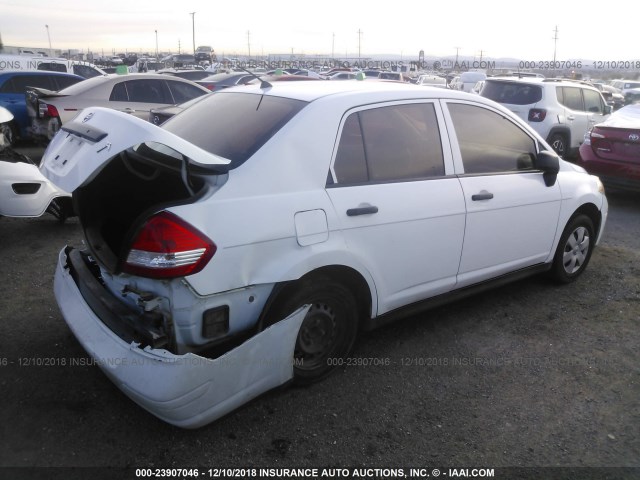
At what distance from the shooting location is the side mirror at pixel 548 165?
13.3 ft

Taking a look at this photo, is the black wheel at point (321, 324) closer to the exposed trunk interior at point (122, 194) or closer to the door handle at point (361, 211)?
the door handle at point (361, 211)

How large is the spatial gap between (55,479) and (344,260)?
1745 mm

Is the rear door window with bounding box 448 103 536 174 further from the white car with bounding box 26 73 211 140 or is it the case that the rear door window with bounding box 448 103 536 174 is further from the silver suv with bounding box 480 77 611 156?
the silver suv with bounding box 480 77 611 156

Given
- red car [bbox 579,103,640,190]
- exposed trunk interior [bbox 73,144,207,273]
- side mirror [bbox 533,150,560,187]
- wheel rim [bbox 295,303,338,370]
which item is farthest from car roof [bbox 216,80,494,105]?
red car [bbox 579,103,640,190]

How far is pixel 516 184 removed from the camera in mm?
3943

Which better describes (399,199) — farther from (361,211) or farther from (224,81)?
(224,81)

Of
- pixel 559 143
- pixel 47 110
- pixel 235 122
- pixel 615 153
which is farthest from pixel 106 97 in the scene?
pixel 559 143

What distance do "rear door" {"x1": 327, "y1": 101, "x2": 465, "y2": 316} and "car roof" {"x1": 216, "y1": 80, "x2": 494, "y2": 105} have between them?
84 millimetres

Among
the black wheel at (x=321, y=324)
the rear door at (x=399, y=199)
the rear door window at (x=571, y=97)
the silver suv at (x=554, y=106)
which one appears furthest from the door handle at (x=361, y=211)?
the rear door window at (x=571, y=97)

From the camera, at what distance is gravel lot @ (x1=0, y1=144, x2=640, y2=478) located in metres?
2.65

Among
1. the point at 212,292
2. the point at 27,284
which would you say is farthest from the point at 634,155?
the point at 27,284

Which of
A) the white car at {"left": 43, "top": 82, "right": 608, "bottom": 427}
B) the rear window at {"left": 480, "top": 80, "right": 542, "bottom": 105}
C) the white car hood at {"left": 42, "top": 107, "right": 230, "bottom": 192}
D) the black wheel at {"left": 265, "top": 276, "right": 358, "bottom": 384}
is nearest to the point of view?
the white car hood at {"left": 42, "top": 107, "right": 230, "bottom": 192}

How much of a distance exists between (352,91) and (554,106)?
28.3 feet

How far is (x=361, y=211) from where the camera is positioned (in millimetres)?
3035
